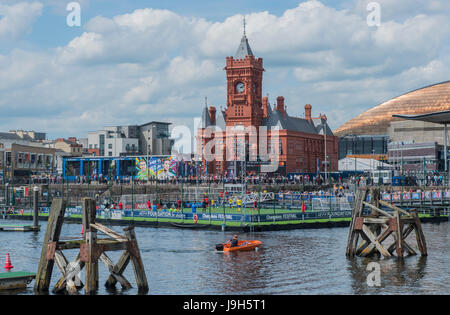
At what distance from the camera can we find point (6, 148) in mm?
160500

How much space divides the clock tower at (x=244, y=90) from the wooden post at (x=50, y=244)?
103155 mm

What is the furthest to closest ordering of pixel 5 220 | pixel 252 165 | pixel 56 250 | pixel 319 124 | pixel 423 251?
1. pixel 319 124
2. pixel 252 165
3. pixel 5 220
4. pixel 423 251
5. pixel 56 250

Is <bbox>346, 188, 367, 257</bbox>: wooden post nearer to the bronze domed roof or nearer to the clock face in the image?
the clock face

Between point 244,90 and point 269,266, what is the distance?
3775 inches

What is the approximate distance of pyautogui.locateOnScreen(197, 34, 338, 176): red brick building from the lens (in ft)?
435

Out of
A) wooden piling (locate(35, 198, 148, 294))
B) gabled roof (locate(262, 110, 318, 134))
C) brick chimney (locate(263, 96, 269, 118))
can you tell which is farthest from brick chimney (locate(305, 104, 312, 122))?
wooden piling (locate(35, 198, 148, 294))

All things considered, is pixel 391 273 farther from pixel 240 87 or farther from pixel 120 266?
pixel 240 87

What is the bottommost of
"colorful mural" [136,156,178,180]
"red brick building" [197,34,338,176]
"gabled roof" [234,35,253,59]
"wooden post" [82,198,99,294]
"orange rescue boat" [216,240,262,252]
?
"orange rescue boat" [216,240,262,252]

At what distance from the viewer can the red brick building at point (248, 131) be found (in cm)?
13262

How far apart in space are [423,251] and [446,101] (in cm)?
15311

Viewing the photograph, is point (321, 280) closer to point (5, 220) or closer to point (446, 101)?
point (5, 220)

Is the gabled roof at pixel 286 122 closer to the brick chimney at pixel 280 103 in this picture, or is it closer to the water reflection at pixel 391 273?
the brick chimney at pixel 280 103

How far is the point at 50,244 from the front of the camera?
3253 centimetres

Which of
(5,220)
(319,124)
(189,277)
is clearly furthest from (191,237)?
(319,124)
